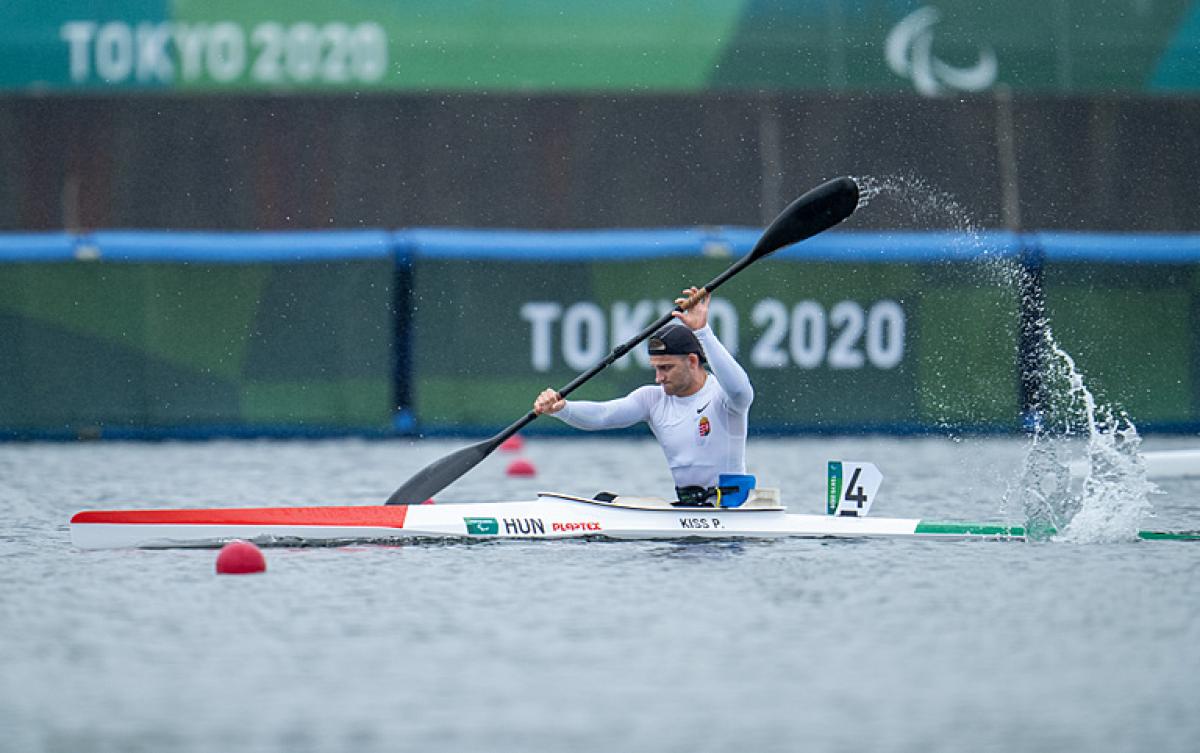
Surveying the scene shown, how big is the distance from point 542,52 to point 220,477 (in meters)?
8.45

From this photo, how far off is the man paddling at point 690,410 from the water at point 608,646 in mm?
543

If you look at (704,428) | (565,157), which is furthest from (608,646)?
(565,157)

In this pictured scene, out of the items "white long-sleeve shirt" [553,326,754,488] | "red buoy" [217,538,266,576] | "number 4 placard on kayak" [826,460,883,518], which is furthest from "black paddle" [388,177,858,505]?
"red buoy" [217,538,266,576]

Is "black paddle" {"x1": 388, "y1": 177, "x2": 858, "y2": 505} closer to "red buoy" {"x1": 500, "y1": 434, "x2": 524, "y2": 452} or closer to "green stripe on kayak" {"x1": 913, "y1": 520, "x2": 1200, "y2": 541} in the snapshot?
"green stripe on kayak" {"x1": 913, "y1": 520, "x2": 1200, "y2": 541}

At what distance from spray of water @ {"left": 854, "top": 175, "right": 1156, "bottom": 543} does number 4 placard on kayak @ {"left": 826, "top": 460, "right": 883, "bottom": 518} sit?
2.83 ft

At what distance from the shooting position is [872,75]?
72.9 feet

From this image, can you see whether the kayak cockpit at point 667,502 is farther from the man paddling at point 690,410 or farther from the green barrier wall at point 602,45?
the green barrier wall at point 602,45

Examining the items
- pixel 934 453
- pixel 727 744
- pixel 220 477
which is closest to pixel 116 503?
pixel 220 477

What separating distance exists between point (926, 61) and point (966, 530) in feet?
36.9

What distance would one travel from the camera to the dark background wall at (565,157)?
68.1 ft

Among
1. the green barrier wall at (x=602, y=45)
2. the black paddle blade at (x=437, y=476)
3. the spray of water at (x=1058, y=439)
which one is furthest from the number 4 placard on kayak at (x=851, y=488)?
the green barrier wall at (x=602, y=45)

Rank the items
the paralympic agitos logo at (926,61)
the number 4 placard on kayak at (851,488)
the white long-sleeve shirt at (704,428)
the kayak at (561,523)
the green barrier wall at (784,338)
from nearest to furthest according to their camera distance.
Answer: the kayak at (561,523) → the number 4 placard on kayak at (851,488) → the white long-sleeve shirt at (704,428) → the green barrier wall at (784,338) → the paralympic agitos logo at (926,61)

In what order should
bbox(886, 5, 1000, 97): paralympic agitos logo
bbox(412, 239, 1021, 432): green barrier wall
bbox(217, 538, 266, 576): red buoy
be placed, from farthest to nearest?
bbox(886, 5, 1000, 97): paralympic agitos logo, bbox(412, 239, 1021, 432): green barrier wall, bbox(217, 538, 266, 576): red buoy

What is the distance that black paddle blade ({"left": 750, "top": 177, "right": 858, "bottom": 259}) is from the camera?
12508 mm
